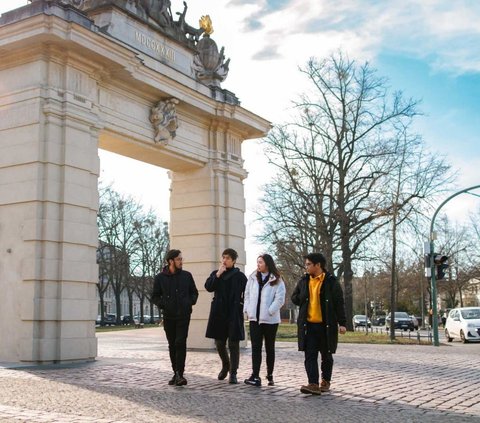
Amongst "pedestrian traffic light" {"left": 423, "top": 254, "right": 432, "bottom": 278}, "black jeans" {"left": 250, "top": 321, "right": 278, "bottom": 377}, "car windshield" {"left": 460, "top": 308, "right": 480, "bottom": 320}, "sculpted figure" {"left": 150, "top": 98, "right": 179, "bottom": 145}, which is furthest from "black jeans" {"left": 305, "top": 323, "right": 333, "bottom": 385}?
"car windshield" {"left": 460, "top": 308, "right": 480, "bottom": 320}

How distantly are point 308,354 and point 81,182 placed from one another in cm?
650

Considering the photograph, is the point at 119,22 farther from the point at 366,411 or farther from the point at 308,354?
the point at 366,411

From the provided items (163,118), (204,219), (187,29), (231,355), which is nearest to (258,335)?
(231,355)

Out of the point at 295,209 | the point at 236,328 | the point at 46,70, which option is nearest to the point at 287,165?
the point at 295,209

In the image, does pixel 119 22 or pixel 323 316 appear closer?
pixel 323 316

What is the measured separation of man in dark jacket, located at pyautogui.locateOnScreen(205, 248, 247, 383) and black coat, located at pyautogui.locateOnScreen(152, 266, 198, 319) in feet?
0.99

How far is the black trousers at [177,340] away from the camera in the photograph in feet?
29.7

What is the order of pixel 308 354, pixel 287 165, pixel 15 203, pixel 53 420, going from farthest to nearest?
pixel 287 165
pixel 15 203
pixel 308 354
pixel 53 420

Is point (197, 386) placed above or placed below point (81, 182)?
below

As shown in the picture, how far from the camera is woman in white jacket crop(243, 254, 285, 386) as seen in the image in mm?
9055

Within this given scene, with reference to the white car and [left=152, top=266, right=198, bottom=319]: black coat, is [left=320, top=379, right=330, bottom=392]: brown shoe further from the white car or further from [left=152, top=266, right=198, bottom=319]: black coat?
the white car

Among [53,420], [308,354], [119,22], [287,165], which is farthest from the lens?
[287,165]

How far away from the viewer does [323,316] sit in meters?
8.38

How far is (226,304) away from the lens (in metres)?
9.40
